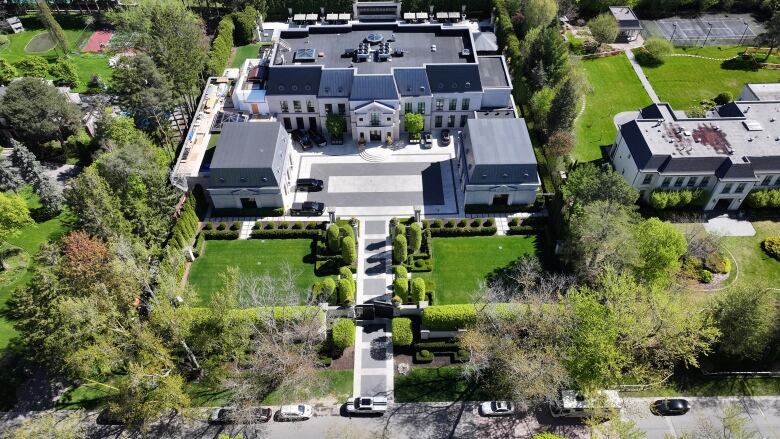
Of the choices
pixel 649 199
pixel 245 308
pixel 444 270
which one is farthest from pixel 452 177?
pixel 245 308

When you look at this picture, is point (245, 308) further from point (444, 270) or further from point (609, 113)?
point (609, 113)

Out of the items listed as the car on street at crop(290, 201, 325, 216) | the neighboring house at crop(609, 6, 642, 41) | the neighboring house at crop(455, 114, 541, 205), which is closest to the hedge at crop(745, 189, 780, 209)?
the neighboring house at crop(455, 114, 541, 205)

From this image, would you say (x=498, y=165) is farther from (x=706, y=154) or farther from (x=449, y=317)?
(x=706, y=154)

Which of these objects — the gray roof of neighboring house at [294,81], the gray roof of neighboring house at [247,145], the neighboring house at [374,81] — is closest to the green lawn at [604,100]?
the neighboring house at [374,81]

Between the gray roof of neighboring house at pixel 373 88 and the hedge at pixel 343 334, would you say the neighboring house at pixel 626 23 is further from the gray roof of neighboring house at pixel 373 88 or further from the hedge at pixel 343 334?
the hedge at pixel 343 334

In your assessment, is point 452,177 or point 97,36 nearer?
point 452,177

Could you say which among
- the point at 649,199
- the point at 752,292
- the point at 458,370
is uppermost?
the point at 752,292

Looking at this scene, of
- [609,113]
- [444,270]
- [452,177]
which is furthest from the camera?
[609,113]

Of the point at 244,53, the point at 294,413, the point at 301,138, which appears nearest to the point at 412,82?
the point at 301,138
